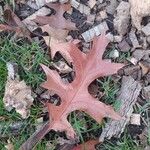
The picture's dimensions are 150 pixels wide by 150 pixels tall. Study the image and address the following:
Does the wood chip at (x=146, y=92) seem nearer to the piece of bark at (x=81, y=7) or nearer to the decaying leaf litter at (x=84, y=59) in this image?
the decaying leaf litter at (x=84, y=59)

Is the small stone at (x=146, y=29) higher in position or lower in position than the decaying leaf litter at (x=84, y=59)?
higher

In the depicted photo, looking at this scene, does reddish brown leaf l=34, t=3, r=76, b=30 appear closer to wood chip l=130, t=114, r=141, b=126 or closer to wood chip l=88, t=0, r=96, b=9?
wood chip l=88, t=0, r=96, b=9

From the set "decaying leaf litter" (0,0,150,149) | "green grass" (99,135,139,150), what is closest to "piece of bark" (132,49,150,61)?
"decaying leaf litter" (0,0,150,149)

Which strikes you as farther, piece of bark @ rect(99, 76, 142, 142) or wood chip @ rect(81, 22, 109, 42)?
wood chip @ rect(81, 22, 109, 42)

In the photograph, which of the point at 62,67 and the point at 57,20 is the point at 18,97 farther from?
the point at 57,20

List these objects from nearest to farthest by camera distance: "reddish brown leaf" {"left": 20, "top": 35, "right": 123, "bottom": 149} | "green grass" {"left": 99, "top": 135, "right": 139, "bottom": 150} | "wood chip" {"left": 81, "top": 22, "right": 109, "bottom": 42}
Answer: "reddish brown leaf" {"left": 20, "top": 35, "right": 123, "bottom": 149} < "green grass" {"left": 99, "top": 135, "right": 139, "bottom": 150} < "wood chip" {"left": 81, "top": 22, "right": 109, "bottom": 42}

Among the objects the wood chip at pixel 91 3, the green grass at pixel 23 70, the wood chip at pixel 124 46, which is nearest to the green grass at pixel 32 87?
the green grass at pixel 23 70

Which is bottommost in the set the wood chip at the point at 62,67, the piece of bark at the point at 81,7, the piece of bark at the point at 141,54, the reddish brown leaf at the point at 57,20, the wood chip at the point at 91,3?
the wood chip at the point at 62,67

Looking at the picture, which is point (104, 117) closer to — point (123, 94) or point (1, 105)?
point (123, 94)
